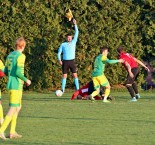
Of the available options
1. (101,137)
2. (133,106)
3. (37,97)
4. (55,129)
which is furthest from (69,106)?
(101,137)

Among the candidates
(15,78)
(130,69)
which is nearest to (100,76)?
(130,69)

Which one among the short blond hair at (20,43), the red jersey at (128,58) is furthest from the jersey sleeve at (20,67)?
the red jersey at (128,58)

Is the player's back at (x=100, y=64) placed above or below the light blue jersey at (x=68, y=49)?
below

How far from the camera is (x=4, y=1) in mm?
26359

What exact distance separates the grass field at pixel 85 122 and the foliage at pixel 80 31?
4497mm

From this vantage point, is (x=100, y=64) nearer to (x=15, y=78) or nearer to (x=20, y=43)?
(x=15, y=78)

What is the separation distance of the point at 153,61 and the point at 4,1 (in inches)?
234

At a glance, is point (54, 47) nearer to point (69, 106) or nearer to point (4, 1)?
point (4, 1)

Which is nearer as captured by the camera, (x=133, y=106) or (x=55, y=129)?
(x=55, y=129)

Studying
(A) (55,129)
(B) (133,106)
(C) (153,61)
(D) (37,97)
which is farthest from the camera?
(C) (153,61)

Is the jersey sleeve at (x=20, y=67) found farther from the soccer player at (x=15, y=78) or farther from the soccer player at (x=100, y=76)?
the soccer player at (x=100, y=76)

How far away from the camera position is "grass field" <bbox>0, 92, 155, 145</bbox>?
12.7m

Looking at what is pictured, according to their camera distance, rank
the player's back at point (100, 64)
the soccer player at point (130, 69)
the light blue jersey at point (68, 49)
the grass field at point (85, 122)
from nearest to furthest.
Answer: the grass field at point (85, 122) < the player's back at point (100, 64) < the soccer player at point (130, 69) < the light blue jersey at point (68, 49)

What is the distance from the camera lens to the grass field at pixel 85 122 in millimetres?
12695
